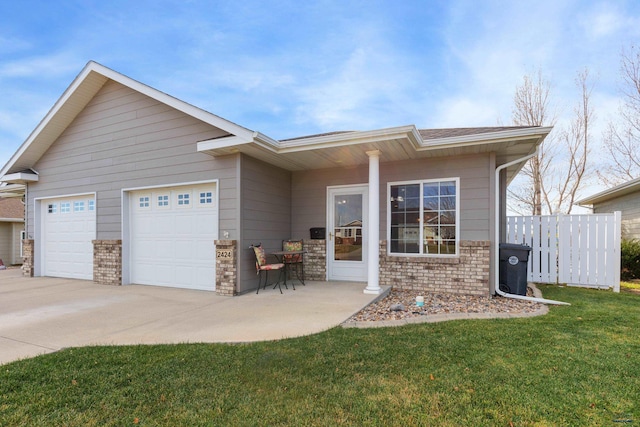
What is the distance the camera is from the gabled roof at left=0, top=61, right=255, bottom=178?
19.4ft

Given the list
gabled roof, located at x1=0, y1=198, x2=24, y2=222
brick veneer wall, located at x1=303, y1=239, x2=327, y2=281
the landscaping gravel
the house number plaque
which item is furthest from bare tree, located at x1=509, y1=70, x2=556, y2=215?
gabled roof, located at x1=0, y1=198, x2=24, y2=222

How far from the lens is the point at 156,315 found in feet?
15.3

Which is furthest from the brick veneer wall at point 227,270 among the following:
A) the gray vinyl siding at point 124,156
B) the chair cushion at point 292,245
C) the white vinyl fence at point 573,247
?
the white vinyl fence at point 573,247

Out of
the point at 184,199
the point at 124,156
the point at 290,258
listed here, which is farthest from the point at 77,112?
the point at 290,258

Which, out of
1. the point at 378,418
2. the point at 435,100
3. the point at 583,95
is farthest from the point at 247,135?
the point at 583,95

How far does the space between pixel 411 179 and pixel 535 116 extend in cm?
941

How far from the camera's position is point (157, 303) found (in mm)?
5418

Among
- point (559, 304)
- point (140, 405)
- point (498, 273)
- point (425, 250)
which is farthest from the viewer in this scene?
point (425, 250)

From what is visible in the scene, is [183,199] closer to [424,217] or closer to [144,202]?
[144,202]

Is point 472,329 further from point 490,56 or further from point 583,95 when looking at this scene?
point 583,95

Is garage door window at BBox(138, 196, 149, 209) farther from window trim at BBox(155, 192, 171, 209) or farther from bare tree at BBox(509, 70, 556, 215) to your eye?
bare tree at BBox(509, 70, 556, 215)

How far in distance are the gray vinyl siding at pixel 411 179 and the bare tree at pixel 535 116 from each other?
8564mm

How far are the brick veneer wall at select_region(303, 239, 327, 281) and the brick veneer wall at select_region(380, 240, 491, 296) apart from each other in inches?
53.5

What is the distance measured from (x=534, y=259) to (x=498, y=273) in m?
2.06
